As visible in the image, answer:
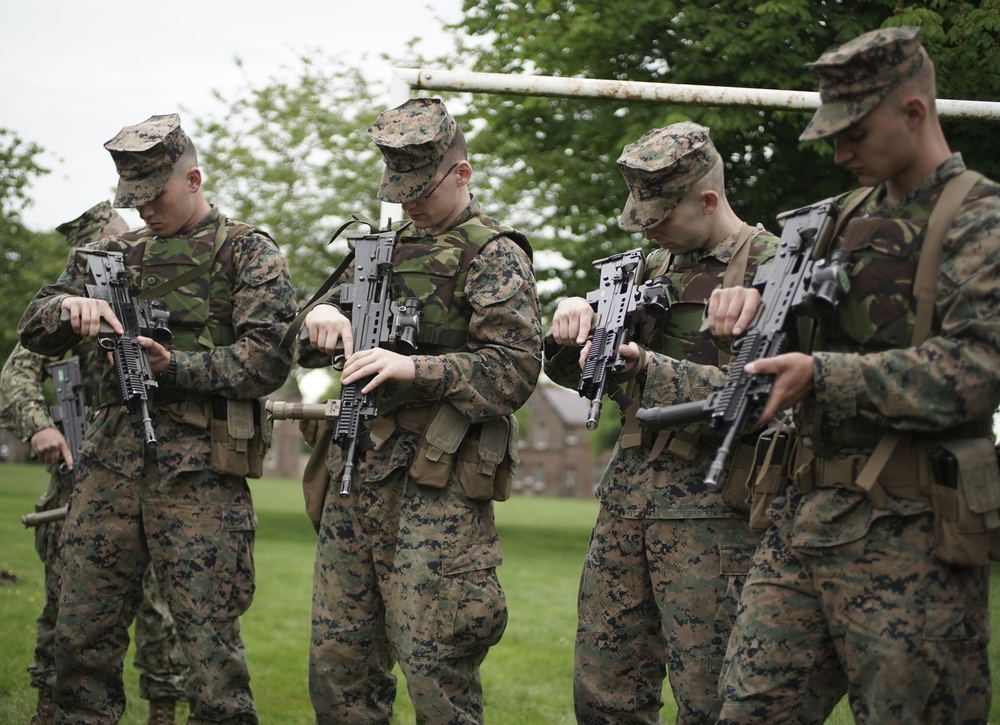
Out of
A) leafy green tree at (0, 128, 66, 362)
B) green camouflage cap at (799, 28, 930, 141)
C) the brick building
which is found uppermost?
green camouflage cap at (799, 28, 930, 141)

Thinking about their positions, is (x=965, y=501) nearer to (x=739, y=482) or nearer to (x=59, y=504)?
(x=739, y=482)

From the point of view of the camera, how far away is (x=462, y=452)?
476cm

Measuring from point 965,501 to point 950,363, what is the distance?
14.8 inches

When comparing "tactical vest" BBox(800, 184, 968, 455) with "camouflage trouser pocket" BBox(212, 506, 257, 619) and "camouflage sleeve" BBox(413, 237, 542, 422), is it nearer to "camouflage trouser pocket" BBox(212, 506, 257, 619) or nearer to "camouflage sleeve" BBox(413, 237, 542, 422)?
"camouflage sleeve" BBox(413, 237, 542, 422)

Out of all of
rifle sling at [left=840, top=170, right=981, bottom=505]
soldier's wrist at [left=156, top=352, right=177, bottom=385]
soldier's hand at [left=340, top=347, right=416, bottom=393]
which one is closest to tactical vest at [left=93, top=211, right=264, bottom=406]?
soldier's wrist at [left=156, top=352, right=177, bottom=385]

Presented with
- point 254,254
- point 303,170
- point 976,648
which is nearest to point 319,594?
point 254,254

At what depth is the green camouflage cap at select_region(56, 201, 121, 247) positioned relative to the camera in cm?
717

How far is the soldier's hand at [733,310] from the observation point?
363 cm

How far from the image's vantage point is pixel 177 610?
5199 mm

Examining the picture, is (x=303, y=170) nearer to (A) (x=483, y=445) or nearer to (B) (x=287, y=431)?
(A) (x=483, y=445)

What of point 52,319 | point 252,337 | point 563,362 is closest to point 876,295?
point 563,362

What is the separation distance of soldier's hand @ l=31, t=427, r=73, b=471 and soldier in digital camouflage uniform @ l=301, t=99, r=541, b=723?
258 centimetres

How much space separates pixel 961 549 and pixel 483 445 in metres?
2.00

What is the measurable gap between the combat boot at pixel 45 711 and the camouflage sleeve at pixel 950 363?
4.73 meters
